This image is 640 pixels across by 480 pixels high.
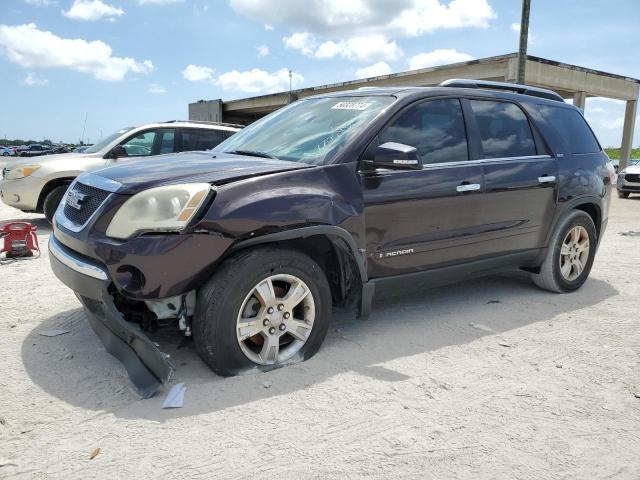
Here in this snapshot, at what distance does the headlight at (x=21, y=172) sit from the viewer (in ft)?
27.1

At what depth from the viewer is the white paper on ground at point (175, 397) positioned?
2809mm

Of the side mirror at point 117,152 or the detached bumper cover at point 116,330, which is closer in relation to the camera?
the detached bumper cover at point 116,330

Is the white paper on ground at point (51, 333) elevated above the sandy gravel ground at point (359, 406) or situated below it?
above

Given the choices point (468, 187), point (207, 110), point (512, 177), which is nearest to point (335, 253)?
point (468, 187)

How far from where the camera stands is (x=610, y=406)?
9.70 ft

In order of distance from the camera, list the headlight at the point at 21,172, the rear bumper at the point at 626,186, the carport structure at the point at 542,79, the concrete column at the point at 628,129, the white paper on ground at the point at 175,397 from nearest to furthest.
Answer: the white paper on ground at the point at 175,397 → the headlight at the point at 21,172 → the rear bumper at the point at 626,186 → the carport structure at the point at 542,79 → the concrete column at the point at 628,129

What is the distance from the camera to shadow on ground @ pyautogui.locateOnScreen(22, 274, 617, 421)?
291 cm

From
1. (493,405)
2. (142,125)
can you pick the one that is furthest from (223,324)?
(142,125)

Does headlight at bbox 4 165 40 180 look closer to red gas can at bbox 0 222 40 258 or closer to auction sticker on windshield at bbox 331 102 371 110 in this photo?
red gas can at bbox 0 222 40 258

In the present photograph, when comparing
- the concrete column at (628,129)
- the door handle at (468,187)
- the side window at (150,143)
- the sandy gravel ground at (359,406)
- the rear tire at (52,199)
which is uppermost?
the concrete column at (628,129)

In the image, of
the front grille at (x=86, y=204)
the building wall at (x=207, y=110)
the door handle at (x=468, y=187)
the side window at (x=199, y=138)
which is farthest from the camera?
the building wall at (x=207, y=110)

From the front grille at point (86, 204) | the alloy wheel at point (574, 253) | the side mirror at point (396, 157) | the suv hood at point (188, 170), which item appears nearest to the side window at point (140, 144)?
the suv hood at point (188, 170)

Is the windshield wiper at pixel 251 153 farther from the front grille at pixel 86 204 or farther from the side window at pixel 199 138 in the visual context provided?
the side window at pixel 199 138

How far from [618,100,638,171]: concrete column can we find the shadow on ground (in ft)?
101
